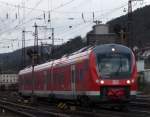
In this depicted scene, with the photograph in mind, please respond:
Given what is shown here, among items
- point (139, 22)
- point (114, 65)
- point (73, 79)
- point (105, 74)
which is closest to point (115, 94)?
point (105, 74)

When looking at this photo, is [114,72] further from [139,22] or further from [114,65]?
[139,22]

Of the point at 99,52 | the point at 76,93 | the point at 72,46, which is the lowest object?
the point at 76,93

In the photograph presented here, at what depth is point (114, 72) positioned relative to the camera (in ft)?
86.2

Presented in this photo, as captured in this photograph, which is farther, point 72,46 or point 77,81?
point 72,46

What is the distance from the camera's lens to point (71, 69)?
31266 mm

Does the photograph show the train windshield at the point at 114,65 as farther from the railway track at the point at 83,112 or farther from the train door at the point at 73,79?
the train door at the point at 73,79

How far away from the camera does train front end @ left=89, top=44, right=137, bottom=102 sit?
1019 inches

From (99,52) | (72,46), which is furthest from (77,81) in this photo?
(72,46)

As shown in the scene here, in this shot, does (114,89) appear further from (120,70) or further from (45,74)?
(45,74)

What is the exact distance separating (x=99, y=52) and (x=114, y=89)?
207cm

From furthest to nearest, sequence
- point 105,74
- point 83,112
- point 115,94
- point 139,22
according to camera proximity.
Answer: point 139,22
point 105,74
point 115,94
point 83,112

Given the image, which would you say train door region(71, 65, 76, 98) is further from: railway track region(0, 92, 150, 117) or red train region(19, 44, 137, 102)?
railway track region(0, 92, 150, 117)

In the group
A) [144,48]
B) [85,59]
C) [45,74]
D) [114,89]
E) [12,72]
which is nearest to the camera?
[114,89]

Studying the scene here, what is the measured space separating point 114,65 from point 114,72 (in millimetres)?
422
